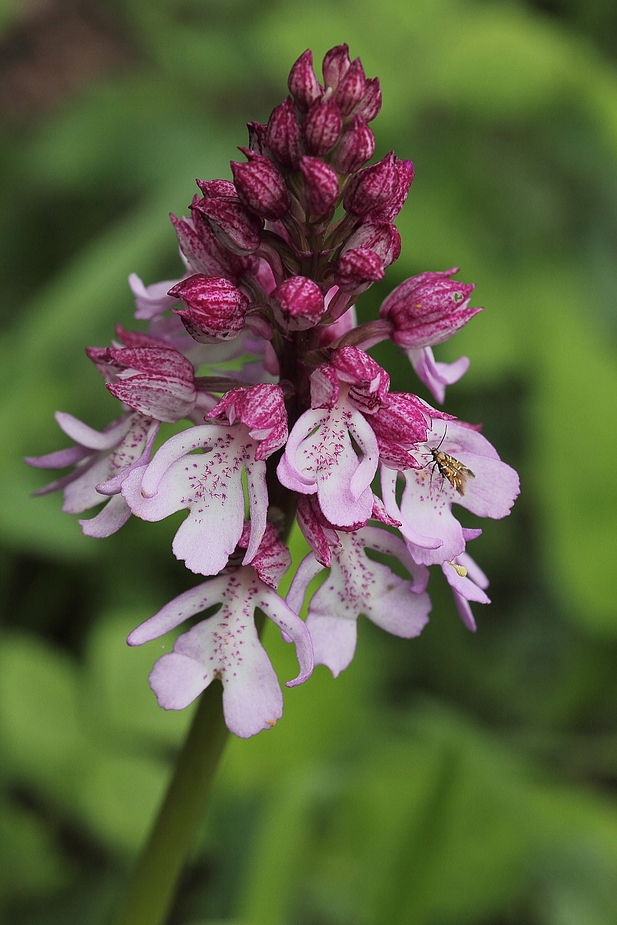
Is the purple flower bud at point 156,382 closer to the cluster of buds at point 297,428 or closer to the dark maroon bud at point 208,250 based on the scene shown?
the cluster of buds at point 297,428

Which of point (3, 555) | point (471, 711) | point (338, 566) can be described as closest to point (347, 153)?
point (338, 566)

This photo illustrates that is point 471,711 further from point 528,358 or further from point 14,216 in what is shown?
point 14,216

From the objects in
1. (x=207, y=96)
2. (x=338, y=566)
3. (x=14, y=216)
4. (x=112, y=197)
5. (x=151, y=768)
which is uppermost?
(x=207, y=96)

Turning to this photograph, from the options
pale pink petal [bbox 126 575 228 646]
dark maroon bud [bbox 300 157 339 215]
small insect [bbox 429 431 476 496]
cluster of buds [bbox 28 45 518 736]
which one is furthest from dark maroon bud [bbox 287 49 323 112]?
pale pink petal [bbox 126 575 228 646]

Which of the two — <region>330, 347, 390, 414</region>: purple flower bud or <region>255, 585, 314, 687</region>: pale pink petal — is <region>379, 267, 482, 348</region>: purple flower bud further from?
<region>255, 585, 314, 687</region>: pale pink petal

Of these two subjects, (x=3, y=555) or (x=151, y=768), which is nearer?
(x=151, y=768)

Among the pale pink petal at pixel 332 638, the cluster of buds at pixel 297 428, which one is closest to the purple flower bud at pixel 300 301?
the cluster of buds at pixel 297 428
